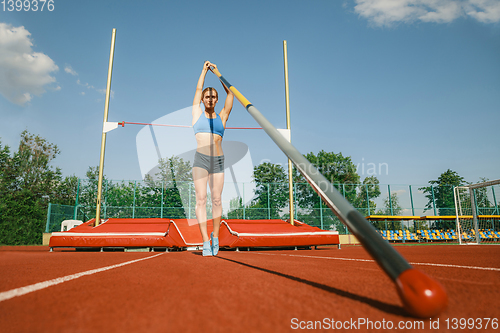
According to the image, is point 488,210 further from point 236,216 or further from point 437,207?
point 236,216

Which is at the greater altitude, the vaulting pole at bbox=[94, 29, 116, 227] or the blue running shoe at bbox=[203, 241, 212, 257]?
the vaulting pole at bbox=[94, 29, 116, 227]

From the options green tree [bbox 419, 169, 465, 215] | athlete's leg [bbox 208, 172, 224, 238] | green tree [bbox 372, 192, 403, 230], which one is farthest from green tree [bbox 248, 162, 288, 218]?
athlete's leg [bbox 208, 172, 224, 238]

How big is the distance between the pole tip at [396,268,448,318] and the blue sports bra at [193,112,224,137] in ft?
8.67

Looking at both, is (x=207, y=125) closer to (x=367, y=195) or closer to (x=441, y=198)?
(x=367, y=195)

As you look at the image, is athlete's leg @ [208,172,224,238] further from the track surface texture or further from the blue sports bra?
the track surface texture

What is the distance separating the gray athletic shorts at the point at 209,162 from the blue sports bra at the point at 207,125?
10.2 inches

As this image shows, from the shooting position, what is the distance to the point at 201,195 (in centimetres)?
308

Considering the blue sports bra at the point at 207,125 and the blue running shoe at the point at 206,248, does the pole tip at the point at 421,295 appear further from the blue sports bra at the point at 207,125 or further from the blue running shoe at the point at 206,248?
the blue sports bra at the point at 207,125

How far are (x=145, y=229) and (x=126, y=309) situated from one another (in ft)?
15.0

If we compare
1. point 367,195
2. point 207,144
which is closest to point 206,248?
point 207,144

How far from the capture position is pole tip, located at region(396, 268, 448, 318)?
59cm

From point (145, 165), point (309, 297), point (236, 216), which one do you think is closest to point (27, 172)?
point (236, 216)

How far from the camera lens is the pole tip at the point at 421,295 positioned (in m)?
0.59

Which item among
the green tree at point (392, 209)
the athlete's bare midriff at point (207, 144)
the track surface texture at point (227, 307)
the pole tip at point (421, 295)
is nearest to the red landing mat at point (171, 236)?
the athlete's bare midriff at point (207, 144)
